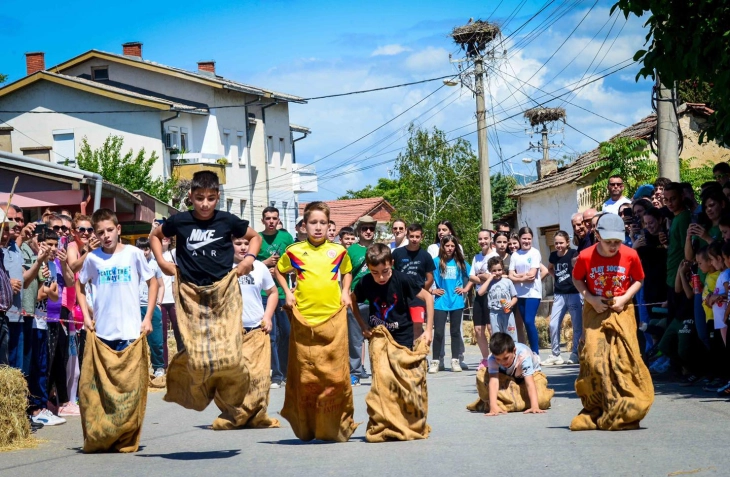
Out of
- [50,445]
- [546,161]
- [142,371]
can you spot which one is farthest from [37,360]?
[546,161]

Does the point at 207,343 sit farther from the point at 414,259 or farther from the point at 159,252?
the point at 414,259

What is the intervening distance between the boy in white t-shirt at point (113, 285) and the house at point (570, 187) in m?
21.9

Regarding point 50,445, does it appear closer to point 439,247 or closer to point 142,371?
point 142,371

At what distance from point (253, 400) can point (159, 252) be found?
2409mm

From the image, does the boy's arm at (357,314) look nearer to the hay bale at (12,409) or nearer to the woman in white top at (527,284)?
the hay bale at (12,409)

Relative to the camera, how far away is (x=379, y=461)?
8.38 m

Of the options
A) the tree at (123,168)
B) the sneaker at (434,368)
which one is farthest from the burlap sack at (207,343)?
the tree at (123,168)

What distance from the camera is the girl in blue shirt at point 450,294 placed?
55.7 ft

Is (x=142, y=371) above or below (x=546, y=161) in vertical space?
below

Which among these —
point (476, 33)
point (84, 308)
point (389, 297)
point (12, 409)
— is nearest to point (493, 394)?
point (389, 297)

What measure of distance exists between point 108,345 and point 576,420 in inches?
168

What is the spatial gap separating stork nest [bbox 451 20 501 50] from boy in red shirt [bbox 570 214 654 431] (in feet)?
89.3

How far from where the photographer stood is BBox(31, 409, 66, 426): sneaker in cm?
1152

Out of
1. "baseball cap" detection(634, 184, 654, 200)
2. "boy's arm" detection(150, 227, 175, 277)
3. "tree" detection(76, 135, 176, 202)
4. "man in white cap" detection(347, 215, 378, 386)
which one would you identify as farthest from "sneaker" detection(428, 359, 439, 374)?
"tree" detection(76, 135, 176, 202)
